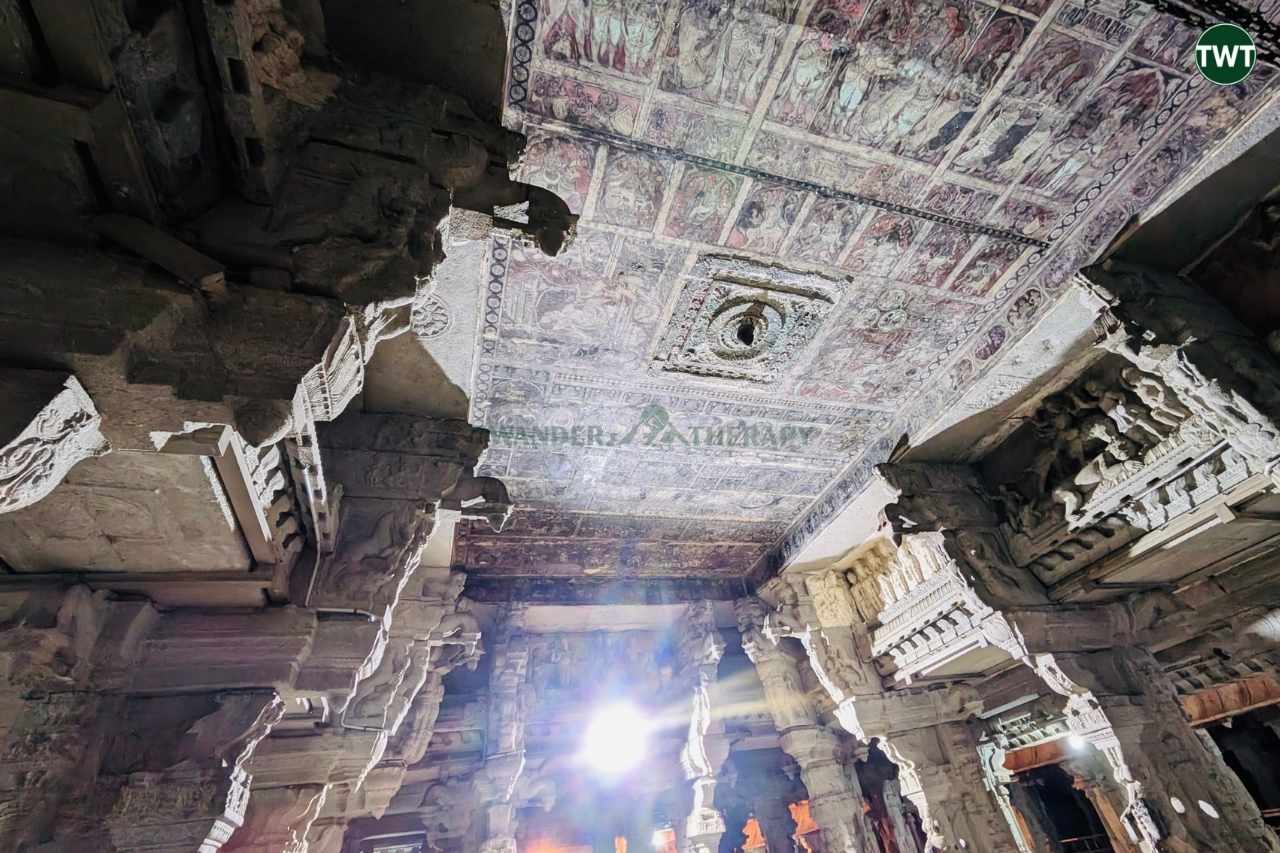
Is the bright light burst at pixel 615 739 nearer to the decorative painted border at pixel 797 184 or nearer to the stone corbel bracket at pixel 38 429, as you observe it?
the decorative painted border at pixel 797 184

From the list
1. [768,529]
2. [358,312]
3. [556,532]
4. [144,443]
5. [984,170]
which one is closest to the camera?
[144,443]

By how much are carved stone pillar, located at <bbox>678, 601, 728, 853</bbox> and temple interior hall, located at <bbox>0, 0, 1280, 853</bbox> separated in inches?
7.3

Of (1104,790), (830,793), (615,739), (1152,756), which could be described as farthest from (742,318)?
(1104,790)

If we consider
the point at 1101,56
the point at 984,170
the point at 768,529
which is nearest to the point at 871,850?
the point at 768,529

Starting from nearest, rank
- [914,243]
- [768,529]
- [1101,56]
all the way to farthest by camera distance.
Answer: [1101,56]
[914,243]
[768,529]

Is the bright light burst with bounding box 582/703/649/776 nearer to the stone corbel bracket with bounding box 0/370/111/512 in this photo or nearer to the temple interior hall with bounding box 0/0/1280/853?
the temple interior hall with bounding box 0/0/1280/853

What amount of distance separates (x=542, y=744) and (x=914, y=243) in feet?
24.4

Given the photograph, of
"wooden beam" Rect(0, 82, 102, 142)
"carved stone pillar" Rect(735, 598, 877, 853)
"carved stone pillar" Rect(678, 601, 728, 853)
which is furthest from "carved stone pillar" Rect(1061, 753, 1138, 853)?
"wooden beam" Rect(0, 82, 102, 142)

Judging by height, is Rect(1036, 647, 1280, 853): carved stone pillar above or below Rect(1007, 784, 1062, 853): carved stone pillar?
above

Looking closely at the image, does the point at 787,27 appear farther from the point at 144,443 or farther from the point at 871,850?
the point at 871,850

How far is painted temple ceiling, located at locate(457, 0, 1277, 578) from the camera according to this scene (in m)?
2.79

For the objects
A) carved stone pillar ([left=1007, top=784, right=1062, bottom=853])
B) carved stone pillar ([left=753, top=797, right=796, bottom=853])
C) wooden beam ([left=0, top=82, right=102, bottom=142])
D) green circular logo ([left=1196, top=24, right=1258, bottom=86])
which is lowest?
carved stone pillar ([left=1007, top=784, right=1062, bottom=853])

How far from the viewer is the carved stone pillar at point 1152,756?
388 cm

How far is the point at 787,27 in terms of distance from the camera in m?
2.71
